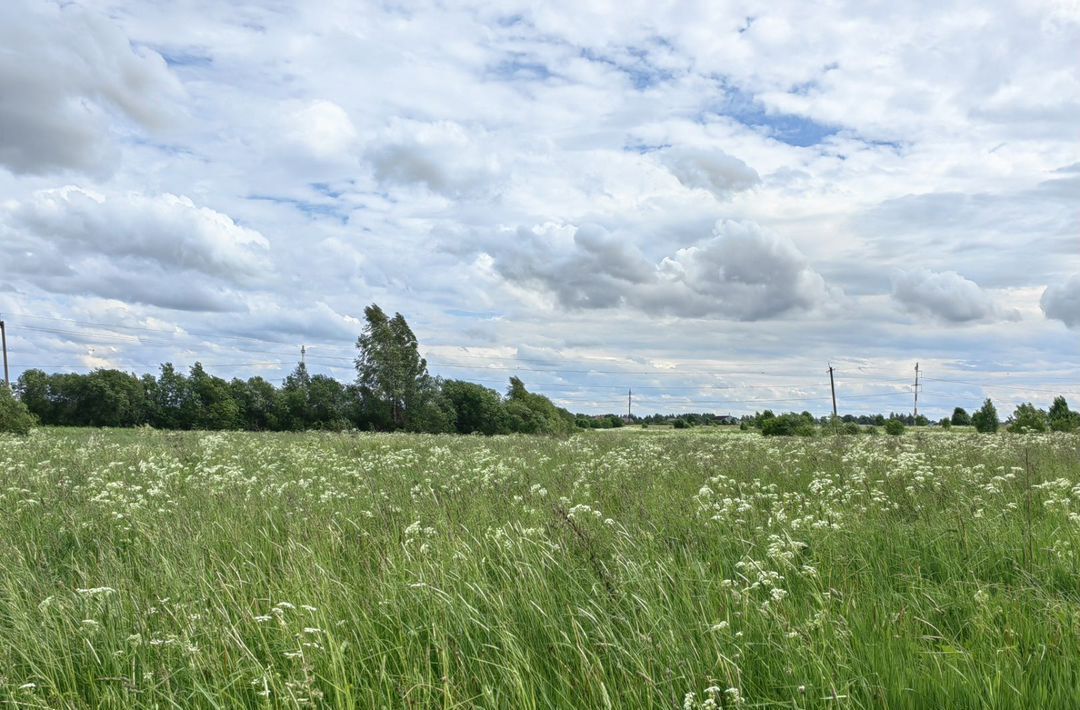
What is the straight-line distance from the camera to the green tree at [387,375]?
7831 cm

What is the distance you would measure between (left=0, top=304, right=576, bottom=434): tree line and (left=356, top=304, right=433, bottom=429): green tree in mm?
112

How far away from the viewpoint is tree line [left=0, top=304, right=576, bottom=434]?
7869 centimetres

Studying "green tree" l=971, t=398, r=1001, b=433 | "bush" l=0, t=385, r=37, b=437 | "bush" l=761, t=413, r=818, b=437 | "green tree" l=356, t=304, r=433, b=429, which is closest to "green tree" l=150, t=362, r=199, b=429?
"green tree" l=356, t=304, r=433, b=429

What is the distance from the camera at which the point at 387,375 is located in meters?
78.4

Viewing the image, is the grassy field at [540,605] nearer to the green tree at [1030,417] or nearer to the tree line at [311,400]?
the green tree at [1030,417]

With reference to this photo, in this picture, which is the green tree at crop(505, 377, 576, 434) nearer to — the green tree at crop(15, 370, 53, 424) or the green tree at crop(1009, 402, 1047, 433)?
the green tree at crop(1009, 402, 1047, 433)

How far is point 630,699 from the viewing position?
3.38 m

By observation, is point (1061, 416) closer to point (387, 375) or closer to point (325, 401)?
point (387, 375)

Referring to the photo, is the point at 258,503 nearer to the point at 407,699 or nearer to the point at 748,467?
the point at 407,699

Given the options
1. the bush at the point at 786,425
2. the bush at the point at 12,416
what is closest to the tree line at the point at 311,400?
the bush at the point at 786,425

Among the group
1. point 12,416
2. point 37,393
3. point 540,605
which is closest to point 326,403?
point 37,393

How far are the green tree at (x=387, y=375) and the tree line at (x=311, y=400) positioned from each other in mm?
112

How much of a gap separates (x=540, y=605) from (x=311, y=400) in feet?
283

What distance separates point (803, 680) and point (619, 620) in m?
1.06
